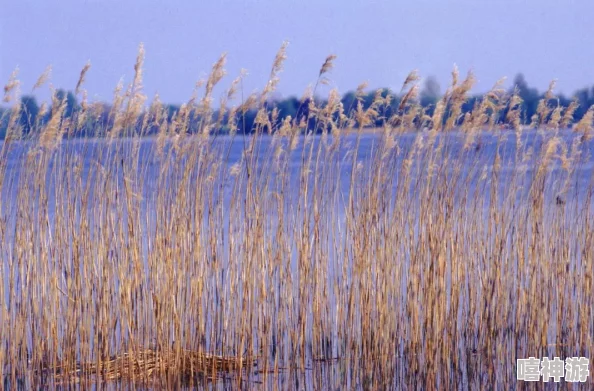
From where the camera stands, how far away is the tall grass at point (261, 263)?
8.02ft

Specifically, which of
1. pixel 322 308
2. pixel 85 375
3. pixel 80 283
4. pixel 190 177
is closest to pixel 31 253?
pixel 80 283

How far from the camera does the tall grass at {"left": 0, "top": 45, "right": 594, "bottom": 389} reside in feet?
8.02

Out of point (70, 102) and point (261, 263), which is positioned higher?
point (70, 102)

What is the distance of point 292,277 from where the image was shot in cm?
249

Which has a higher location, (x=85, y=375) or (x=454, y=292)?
(x=454, y=292)

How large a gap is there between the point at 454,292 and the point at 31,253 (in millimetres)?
1423

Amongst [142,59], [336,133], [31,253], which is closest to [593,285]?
[336,133]

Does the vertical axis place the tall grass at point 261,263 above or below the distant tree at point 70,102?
below

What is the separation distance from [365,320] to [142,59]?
43.8 inches

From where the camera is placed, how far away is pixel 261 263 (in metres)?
2.47

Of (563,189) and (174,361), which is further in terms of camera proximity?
(563,189)

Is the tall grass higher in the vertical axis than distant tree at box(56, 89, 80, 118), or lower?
lower

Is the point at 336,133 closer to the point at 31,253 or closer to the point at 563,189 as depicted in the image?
the point at 563,189

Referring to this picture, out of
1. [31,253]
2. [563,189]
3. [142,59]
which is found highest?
[142,59]
